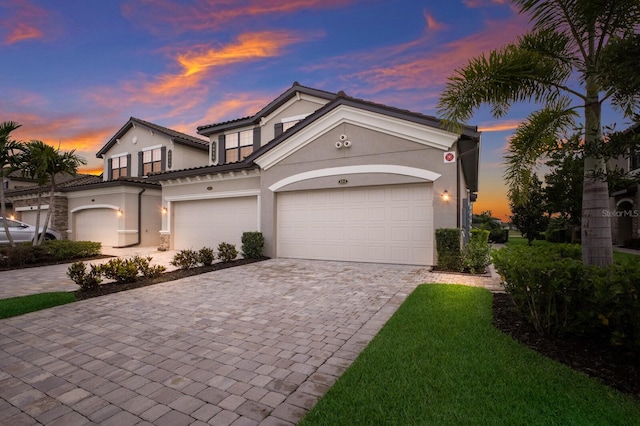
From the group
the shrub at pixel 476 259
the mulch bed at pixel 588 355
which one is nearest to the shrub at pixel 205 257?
the shrub at pixel 476 259

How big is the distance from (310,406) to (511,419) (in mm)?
1585

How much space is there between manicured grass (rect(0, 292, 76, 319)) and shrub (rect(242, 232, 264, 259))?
603 centimetres

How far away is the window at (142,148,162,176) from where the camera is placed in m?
A: 19.6

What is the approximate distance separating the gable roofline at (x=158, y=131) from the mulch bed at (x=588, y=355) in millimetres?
19663

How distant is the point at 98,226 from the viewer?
60.8ft

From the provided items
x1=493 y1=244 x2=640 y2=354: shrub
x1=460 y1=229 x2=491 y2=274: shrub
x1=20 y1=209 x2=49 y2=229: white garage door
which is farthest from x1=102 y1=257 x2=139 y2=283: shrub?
x1=20 y1=209 x2=49 y2=229: white garage door

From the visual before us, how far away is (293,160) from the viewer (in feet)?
39.4

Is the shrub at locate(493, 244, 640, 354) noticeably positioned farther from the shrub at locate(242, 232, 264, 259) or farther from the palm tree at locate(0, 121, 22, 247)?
the palm tree at locate(0, 121, 22, 247)

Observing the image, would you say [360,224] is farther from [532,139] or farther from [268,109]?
[268,109]

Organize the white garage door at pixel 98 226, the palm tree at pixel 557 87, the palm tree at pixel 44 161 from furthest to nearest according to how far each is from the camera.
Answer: the white garage door at pixel 98 226 < the palm tree at pixel 44 161 < the palm tree at pixel 557 87

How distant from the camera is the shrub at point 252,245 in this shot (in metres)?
12.0

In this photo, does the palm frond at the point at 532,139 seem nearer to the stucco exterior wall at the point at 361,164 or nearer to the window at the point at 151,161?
the stucco exterior wall at the point at 361,164

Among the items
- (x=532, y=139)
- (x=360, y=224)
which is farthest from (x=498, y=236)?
(x=532, y=139)

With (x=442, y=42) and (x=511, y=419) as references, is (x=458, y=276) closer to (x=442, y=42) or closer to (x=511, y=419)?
(x=511, y=419)
